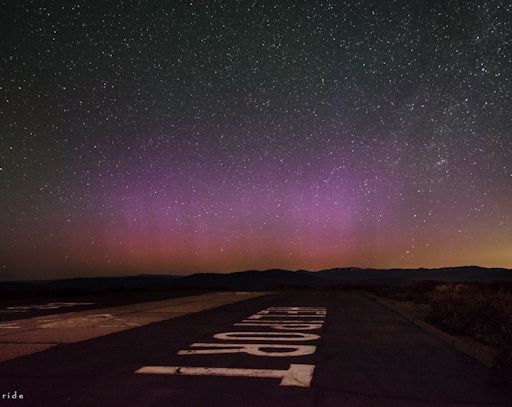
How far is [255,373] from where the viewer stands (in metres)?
7.68

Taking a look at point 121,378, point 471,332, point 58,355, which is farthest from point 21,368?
point 471,332

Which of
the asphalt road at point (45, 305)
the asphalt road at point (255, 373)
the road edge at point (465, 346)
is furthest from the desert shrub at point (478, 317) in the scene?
the asphalt road at point (45, 305)

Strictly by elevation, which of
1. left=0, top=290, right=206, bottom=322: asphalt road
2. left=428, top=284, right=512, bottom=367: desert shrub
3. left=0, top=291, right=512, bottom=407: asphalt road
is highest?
left=428, top=284, right=512, bottom=367: desert shrub

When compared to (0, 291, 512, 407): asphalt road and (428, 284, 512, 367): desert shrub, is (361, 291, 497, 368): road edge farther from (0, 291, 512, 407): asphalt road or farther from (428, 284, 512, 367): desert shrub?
(428, 284, 512, 367): desert shrub

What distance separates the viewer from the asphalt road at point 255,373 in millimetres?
6324

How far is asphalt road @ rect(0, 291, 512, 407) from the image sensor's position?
6.32 m

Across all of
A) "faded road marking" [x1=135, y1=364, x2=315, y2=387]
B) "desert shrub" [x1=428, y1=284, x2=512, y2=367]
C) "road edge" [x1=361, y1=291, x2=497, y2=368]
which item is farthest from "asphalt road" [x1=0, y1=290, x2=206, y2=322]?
"desert shrub" [x1=428, y1=284, x2=512, y2=367]

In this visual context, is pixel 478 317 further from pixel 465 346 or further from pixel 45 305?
pixel 45 305

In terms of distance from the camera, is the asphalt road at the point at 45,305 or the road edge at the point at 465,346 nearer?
the road edge at the point at 465,346

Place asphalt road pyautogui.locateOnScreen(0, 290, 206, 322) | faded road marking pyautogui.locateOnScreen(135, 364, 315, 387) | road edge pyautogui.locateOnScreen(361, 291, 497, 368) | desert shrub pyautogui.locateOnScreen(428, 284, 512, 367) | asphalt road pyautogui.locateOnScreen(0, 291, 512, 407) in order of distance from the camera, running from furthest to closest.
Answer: asphalt road pyautogui.locateOnScreen(0, 290, 206, 322) → desert shrub pyautogui.locateOnScreen(428, 284, 512, 367) → road edge pyautogui.locateOnScreen(361, 291, 497, 368) → faded road marking pyautogui.locateOnScreen(135, 364, 315, 387) → asphalt road pyautogui.locateOnScreen(0, 291, 512, 407)

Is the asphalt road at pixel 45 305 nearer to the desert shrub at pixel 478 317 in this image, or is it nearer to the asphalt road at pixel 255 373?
the asphalt road at pixel 255 373

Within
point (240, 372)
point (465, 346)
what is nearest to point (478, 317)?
point (465, 346)

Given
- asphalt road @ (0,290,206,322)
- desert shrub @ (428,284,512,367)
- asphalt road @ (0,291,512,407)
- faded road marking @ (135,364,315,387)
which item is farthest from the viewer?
asphalt road @ (0,290,206,322)

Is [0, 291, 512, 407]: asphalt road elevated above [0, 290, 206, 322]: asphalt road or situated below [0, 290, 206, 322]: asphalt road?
below
